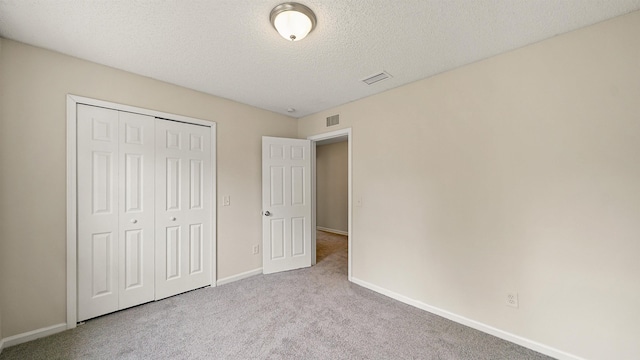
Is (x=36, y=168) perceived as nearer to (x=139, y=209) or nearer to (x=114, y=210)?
(x=114, y=210)

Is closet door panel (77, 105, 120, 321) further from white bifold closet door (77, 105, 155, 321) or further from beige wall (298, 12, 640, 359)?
beige wall (298, 12, 640, 359)

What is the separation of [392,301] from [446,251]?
0.85m

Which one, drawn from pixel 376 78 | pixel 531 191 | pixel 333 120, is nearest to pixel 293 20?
pixel 376 78

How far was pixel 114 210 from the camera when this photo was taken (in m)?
2.24

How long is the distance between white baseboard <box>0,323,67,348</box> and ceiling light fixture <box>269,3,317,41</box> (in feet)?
10.1

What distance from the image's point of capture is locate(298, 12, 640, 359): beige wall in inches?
60.0

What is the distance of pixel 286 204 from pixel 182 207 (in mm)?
1361

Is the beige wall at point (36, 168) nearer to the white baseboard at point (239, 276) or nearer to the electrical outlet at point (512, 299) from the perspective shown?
the white baseboard at point (239, 276)

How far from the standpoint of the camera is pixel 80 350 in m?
1.76

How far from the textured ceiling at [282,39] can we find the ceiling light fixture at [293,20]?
47 millimetres

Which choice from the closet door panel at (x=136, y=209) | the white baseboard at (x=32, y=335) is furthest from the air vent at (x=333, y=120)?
the white baseboard at (x=32, y=335)

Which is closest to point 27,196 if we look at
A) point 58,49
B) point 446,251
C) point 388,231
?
point 58,49

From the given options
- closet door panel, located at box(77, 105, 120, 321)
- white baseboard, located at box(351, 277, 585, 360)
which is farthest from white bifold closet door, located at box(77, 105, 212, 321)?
white baseboard, located at box(351, 277, 585, 360)

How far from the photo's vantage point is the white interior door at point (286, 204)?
10.9 ft
